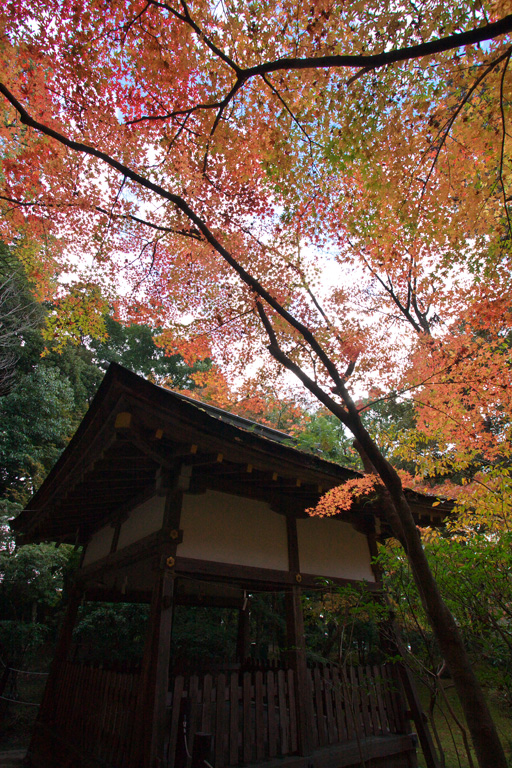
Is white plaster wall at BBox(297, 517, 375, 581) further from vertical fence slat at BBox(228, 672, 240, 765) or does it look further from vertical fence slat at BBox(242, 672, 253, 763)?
vertical fence slat at BBox(228, 672, 240, 765)

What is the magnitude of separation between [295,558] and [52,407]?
14.3m

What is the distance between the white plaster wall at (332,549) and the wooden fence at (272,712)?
131 centimetres

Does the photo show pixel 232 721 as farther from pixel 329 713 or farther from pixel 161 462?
pixel 161 462

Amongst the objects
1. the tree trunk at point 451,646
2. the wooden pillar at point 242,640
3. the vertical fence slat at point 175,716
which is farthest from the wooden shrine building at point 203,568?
the wooden pillar at point 242,640

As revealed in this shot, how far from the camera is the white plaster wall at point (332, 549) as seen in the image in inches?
241

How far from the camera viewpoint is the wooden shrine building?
4047 millimetres

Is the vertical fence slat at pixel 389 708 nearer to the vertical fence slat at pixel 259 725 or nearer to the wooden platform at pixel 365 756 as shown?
the wooden platform at pixel 365 756

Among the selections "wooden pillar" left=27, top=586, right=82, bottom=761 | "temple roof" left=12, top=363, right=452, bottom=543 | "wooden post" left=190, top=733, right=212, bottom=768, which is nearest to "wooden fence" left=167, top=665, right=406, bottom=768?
"wooden post" left=190, top=733, right=212, bottom=768

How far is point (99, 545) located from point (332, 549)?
14.8 ft

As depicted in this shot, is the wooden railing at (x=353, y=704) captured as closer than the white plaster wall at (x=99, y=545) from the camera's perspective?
Yes

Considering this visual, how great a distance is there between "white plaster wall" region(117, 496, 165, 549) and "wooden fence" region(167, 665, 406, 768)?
1.85 m

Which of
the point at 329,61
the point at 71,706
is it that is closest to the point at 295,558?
the point at 71,706

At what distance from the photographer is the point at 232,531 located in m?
5.33

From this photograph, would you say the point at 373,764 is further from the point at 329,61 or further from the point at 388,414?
the point at 388,414
